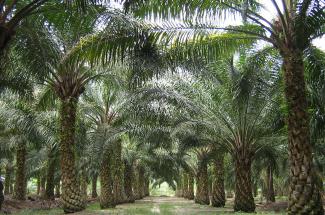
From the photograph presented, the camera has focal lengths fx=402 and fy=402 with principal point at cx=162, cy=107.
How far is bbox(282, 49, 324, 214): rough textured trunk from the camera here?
33.4 feet

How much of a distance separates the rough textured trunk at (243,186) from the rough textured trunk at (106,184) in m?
7.51

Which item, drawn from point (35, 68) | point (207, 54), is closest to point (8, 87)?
point (35, 68)

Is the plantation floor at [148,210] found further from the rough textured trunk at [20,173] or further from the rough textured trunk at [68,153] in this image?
the rough textured trunk at [20,173]

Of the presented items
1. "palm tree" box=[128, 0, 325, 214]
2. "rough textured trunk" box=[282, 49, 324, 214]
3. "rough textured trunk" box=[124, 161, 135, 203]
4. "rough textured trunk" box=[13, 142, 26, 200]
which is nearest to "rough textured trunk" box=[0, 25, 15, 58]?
"palm tree" box=[128, 0, 325, 214]

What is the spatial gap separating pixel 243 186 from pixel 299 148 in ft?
26.6

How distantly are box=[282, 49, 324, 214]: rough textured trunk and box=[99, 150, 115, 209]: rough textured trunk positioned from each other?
1333 centimetres

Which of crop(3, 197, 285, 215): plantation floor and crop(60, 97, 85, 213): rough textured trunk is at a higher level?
crop(60, 97, 85, 213): rough textured trunk

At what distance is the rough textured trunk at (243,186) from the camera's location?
58.7 feet

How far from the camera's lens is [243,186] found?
18.1 metres

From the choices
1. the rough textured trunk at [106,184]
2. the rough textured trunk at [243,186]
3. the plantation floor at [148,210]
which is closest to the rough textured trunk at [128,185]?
the plantation floor at [148,210]

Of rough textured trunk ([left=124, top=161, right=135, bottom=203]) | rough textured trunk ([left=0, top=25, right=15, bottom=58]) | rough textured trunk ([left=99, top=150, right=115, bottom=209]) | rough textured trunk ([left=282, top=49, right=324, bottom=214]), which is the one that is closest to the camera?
rough textured trunk ([left=0, top=25, right=15, bottom=58])

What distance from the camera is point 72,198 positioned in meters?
15.6

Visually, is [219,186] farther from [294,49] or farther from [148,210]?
[294,49]

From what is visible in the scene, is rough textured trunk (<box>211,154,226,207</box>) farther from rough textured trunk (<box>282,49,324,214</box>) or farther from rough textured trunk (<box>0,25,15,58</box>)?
rough textured trunk (<box>0,25,15,58</box>)
